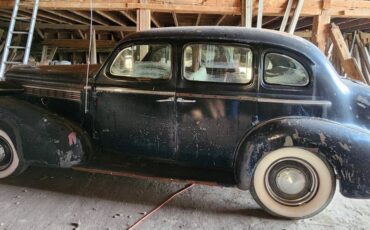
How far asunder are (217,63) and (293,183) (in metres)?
1.31

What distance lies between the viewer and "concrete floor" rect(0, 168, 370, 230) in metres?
2.95

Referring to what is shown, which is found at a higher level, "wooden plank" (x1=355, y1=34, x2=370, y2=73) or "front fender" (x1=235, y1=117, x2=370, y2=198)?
"wooden plank" (x1=355, y1=34, x2=370, y2=73)

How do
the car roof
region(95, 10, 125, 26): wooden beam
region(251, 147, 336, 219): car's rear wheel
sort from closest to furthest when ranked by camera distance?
region(251, 147, 336, 219): car's rear wheel, the car roof, region(95, 10, 125, 26): wooden beam

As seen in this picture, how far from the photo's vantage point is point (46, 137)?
10.9 feet

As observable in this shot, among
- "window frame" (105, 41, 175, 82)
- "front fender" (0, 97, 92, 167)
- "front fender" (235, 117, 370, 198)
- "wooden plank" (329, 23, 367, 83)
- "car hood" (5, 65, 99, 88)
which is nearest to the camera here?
"front fender" (235, 117, 370, 198)

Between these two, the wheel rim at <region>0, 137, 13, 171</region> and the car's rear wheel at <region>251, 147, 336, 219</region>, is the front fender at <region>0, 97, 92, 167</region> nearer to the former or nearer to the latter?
the wheel rim at <region>0, 137, 13, 171</region>

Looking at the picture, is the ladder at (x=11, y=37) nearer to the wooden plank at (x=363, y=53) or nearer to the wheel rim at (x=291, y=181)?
the wheel rim at (x=291, y=181)

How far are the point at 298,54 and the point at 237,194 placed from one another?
5.19ft

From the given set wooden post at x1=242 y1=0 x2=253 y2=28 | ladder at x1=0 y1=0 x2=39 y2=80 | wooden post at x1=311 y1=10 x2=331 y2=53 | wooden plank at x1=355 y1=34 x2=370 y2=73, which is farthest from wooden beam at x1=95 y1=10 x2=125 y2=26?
wooden plank at x1=355 y1=34 x2=370 y2=73

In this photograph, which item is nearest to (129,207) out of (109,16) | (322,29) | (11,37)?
(11,37)

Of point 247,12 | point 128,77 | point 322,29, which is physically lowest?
point 128,77

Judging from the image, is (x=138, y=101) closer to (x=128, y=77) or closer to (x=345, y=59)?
(x=128, y=77)

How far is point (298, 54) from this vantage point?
2975 millimetres

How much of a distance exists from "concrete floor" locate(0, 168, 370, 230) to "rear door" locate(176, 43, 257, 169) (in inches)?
17.6
